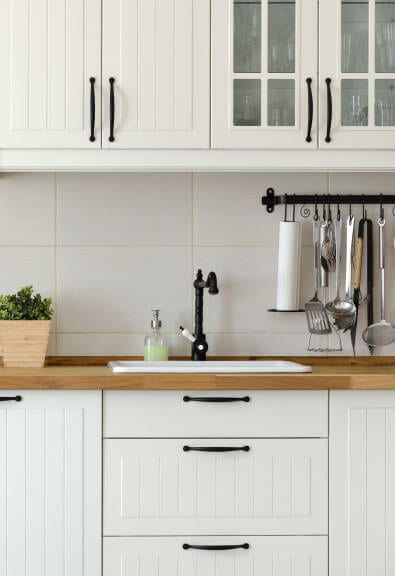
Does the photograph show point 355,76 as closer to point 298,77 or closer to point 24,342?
point 298,77

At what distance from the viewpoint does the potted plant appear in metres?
2.80

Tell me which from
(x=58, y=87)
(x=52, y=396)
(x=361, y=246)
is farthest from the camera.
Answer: (x=361, y=246)

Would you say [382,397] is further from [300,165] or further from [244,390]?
[300,165]

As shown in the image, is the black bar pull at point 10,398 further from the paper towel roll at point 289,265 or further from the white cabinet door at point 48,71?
the paper towel roll at point 289,265

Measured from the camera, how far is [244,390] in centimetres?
248

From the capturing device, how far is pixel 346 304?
9.81 ft

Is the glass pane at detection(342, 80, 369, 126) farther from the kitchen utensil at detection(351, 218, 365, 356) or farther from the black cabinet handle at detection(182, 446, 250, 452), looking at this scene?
the black cabinet handle at detection(182, 446, 250, 452)

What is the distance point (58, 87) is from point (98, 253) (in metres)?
0.60

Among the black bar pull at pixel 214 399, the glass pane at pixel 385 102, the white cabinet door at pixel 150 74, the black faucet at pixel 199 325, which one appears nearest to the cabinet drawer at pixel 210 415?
the black bar pull at pixel 214 399

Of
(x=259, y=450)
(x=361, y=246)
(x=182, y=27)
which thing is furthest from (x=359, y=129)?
(x=259, y=450)

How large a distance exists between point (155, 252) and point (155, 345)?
1.08ft

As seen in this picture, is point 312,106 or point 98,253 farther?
point 98,253

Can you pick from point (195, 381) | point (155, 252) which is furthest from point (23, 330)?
point (195, 381)

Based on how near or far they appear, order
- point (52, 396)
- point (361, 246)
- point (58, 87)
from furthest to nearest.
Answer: point (361, 246), point (58, 87), point (52, 396)
